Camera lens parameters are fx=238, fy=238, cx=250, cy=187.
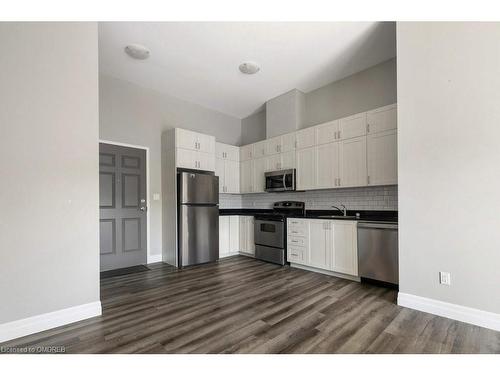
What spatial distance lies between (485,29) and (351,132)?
5.64 ft

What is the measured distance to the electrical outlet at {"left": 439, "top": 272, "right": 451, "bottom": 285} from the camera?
7.32 feet

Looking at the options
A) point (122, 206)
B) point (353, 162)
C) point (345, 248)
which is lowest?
point (345, 248)

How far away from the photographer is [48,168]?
2123 mm

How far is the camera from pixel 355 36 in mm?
3111

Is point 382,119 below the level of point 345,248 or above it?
above

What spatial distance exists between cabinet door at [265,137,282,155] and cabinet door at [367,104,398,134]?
1.66m

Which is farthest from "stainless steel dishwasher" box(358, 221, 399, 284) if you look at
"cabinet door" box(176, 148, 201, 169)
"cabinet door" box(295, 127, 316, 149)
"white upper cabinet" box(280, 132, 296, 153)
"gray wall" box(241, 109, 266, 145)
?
"gray wall" box(241, 109, 266, 145)

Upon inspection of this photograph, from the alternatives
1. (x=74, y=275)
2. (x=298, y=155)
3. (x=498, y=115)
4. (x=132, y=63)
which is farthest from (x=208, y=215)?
(x=498, y=115)

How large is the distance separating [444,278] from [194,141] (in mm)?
4013

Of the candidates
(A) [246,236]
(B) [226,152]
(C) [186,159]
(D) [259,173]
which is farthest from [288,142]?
(A) [246,236]

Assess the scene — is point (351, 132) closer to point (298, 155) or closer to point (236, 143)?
point (298, 155)

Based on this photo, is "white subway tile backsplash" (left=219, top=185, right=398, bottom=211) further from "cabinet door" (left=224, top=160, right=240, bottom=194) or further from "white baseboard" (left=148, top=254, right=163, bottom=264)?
"white baseboard" (left=148, top=254, right=163, bottom=264)

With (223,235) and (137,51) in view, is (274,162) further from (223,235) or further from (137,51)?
(137,51)

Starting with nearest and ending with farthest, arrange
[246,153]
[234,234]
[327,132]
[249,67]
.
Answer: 1. [249,67]
2. [327,132]
3. [234,234]
4. [246,153]
